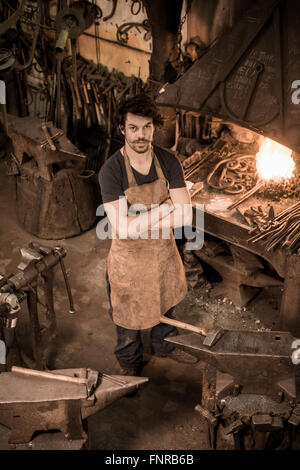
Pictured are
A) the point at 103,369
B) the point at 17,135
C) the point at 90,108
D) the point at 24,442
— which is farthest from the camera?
the point at 90,108

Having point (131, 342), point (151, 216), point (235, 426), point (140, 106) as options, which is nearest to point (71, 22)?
point (140, 106)

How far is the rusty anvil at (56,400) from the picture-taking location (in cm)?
263

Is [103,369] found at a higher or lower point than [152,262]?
lower

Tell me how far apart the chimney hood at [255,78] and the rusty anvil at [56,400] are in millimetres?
2149

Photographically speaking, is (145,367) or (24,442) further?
(145,367)

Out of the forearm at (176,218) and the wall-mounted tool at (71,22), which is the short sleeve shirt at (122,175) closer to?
the forearm at (176,218)

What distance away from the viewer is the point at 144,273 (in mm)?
3518

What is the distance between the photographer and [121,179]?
3.28m

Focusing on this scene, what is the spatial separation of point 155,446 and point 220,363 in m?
0.98

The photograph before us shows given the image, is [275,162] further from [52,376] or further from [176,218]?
[52,376]

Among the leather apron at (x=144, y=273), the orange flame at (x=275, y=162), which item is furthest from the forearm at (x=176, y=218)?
the orange flame at (x=275, y=162)

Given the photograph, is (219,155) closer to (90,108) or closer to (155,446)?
(90,108)
